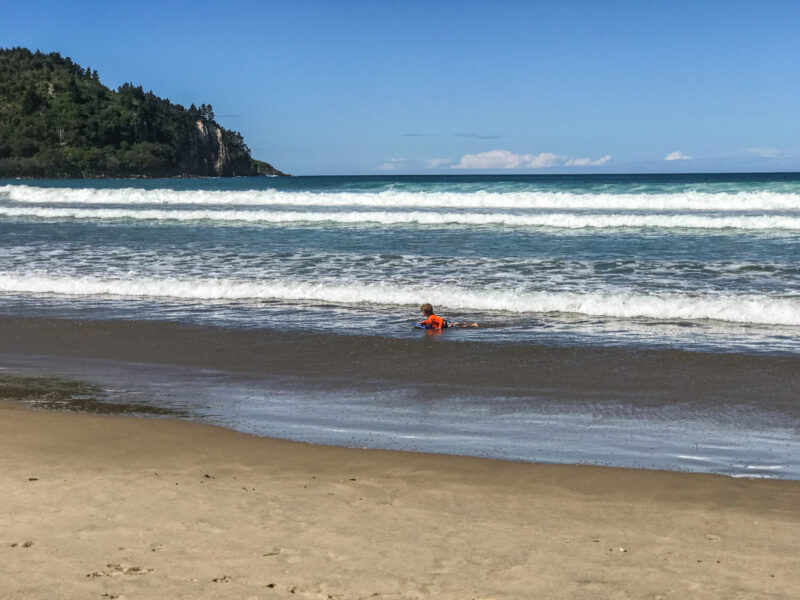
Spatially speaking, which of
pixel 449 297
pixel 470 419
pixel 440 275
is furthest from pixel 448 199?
pixel 470 419

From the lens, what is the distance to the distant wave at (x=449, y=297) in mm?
10984

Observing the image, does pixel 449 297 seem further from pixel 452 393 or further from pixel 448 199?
pixel 448 199

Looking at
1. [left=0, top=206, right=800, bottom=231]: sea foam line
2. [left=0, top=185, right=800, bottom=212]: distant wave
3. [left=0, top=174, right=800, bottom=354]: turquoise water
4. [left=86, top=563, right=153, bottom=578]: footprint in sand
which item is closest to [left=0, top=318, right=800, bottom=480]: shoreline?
[left=0, top=174, right=800, bottom=354]: turquoise water

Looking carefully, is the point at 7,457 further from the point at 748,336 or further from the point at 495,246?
the point at 495,246

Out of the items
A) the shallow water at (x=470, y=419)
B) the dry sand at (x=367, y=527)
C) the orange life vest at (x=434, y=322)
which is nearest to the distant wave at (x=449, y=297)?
the orange life vest at (x=434, y=322)

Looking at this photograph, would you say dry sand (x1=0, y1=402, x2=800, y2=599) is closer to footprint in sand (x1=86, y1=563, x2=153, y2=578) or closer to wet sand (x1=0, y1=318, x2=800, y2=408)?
footprint in sand (x1=86, y1=563, x2=153, y2=578)

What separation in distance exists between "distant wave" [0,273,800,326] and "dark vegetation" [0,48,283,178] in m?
96.4

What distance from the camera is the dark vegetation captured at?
349 feet

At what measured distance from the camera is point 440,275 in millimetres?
14508

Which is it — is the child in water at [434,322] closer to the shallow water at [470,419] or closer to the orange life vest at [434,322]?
the orange life vest at [434,322]

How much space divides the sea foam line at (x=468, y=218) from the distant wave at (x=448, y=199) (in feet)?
18.5

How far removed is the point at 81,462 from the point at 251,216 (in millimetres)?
24226

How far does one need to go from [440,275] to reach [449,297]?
212cm

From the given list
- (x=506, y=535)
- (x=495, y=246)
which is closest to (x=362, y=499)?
(x=506, y=535)
